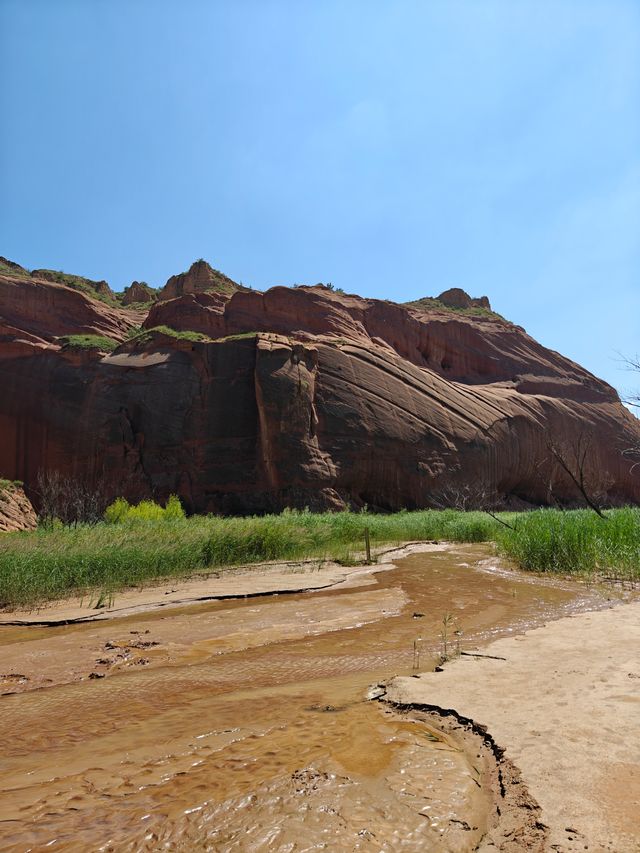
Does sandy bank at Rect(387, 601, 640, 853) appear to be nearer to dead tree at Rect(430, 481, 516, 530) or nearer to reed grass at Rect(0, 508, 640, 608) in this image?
reed grass at Rect(0, 508, 640, 608)

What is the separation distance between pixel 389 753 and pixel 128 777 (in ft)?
4.53

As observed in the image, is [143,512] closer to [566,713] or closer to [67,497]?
[67,497]

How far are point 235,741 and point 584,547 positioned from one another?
31.0 ft

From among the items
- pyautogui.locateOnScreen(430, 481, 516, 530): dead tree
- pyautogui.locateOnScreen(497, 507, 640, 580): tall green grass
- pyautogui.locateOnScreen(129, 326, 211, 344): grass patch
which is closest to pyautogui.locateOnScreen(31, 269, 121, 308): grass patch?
pyautogui.locateOnScreen(129, 326, 211, 344): grass patch

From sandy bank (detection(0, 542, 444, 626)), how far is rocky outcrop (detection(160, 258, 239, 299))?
36.2 meters

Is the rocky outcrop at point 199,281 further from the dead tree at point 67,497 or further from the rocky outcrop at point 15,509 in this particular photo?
the rocky outcrop at point 15,509

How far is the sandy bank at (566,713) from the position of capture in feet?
7.05

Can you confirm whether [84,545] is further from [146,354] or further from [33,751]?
[146,354]

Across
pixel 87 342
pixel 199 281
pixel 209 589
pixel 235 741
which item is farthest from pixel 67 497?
pixel 235 741

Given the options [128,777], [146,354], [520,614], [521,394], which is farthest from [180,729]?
[521,394]

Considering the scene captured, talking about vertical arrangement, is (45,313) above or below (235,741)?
above

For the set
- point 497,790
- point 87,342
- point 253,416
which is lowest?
point 497,790

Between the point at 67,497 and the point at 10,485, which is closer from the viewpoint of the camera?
the point at 10,485

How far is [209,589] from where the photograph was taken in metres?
9.78
